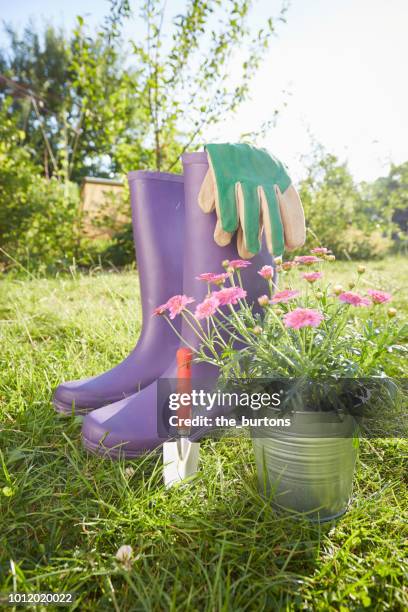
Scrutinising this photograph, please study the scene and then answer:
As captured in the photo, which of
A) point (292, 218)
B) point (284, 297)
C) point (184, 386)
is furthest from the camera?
point (292, 218)

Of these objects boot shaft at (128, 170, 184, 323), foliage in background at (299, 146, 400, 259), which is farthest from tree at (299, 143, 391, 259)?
boot shaft at (128, 170, 184, 323)

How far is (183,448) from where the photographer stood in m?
0.94

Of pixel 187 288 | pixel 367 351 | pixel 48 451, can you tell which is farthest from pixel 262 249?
pixel 48 451

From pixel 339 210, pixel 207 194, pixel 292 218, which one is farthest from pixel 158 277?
pixel 339 210

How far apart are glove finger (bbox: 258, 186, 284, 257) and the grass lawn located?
49 cm

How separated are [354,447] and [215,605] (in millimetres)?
354

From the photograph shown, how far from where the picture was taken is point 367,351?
85 centimetres

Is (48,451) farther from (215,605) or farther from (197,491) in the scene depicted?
(215,605)

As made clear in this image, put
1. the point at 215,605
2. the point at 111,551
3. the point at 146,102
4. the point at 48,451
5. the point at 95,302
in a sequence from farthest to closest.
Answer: the point at 146,102, the point at 95,302, the point at 48,451, the point at 111,551, the point at 215,605

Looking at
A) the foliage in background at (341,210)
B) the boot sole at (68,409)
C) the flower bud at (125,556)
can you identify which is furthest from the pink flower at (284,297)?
the foliage in background at (341,210)

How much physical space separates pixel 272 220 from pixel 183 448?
0.54 m

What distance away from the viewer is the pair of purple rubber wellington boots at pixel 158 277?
113cm

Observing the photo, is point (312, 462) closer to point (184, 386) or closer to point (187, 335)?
point (184, 386)

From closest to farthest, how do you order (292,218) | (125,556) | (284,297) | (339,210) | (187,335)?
1. (125,556)
2. (284,297)
3. (292,218)
4. (187,335)
5. (339,210)
